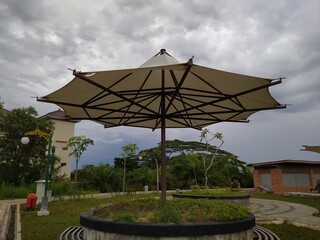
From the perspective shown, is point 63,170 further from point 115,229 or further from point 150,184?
point 115,229

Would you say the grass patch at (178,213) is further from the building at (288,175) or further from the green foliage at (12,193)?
the building at (288,175)

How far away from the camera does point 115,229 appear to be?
3666 mm

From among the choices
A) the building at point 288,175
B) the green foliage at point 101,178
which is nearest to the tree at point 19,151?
the green foliage at point 101,178

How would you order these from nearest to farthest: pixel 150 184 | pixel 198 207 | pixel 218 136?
pixel 198 207
pixel 218 136
pixel 150 184

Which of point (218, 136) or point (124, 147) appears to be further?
point (124, 147)

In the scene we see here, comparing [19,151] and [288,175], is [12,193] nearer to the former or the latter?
[19,151]

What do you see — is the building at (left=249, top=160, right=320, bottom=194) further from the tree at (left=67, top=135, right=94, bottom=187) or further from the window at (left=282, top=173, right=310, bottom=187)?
the tree at (left=67, top=135, right=94, bottom=187)

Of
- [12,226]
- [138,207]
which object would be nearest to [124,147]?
[12,226]

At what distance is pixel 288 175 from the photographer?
19422 millimetres

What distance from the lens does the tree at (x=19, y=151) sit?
19.1 meters

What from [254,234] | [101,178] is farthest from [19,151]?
[254,234]

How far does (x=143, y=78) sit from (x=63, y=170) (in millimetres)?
26989

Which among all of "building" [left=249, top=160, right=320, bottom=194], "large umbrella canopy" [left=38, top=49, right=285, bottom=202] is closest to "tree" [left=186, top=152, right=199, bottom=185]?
"building" [left=249, top=160, right=320, bottom=194]

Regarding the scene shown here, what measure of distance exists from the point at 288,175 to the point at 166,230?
1871 centimetres
